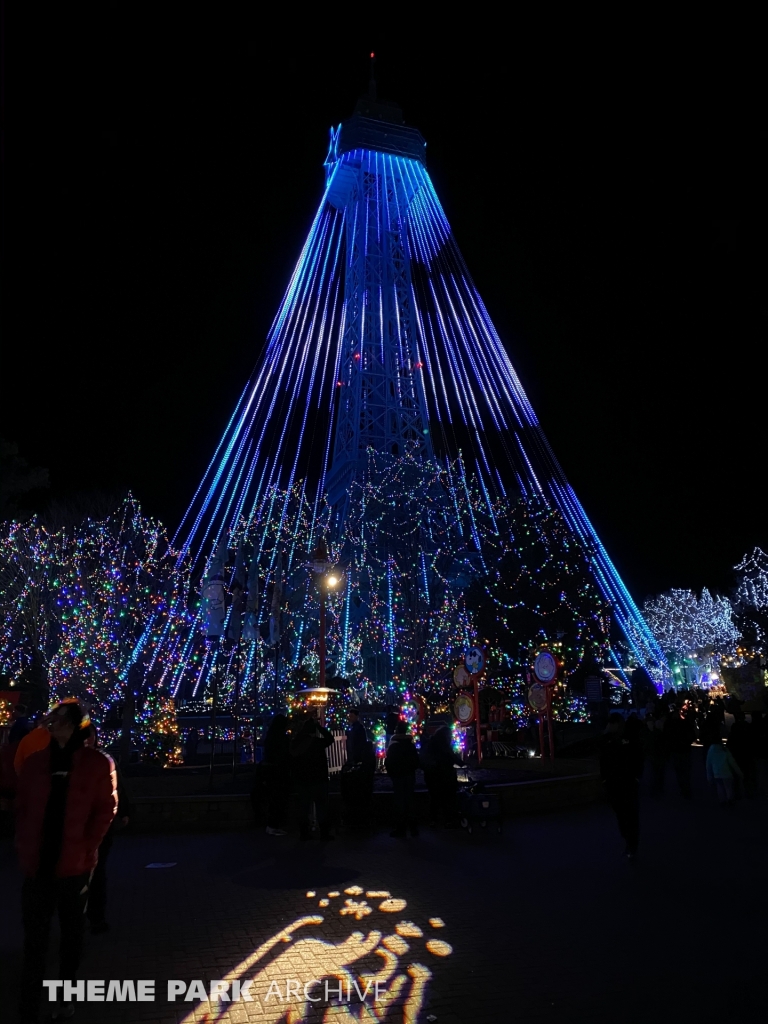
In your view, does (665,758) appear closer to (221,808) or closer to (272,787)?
(272,787)

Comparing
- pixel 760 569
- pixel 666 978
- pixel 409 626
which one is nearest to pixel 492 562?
pixel 409 626

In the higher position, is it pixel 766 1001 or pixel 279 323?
pixel 279 323

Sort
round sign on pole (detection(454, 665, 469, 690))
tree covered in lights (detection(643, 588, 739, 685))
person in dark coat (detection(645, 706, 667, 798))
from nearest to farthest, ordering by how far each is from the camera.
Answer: person in dark coat (detection(645, 706, 667, 798)) → round sign on pole (detection(454, 665, 469, 690)) → tree covered in lights (detection(643, 588, 739, 685))

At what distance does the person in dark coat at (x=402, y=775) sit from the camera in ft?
33.1

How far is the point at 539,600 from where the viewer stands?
3288 centimetres

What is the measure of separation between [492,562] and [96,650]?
676 inches

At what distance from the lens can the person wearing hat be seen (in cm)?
400

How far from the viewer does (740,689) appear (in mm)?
29781

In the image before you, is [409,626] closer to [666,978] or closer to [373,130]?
[666,978]

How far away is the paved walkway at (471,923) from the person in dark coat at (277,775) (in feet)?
2.33

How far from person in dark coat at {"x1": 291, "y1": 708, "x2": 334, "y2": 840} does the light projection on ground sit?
132 inches

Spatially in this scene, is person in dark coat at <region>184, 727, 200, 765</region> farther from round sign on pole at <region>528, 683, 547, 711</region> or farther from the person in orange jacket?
the person in orange jacket

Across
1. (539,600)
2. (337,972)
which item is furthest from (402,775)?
(539,600)

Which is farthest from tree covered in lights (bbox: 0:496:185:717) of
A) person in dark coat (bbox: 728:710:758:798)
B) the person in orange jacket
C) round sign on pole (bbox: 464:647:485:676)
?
person in dark coat (bbox: 728:710:758:798)
